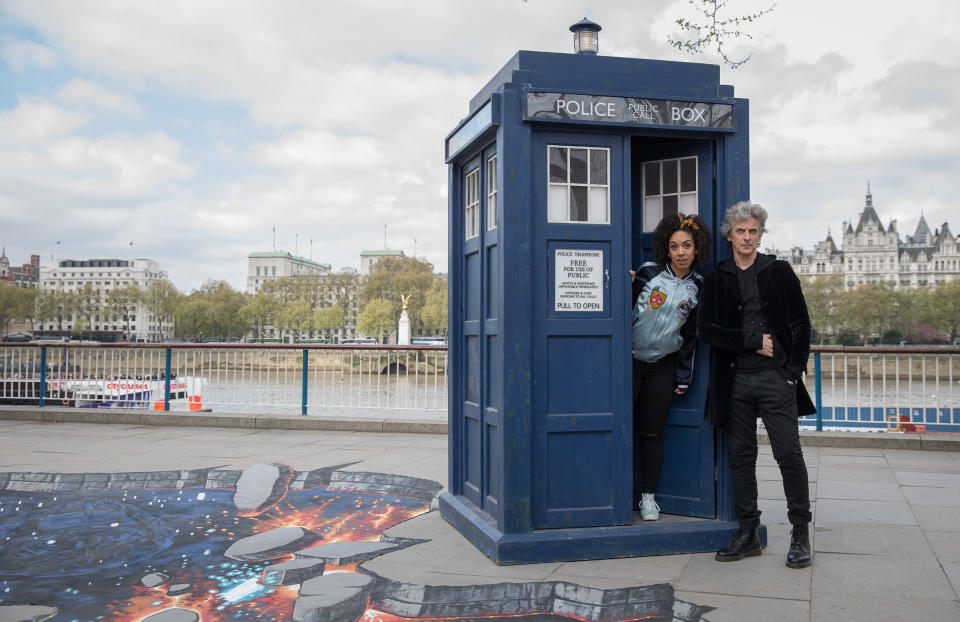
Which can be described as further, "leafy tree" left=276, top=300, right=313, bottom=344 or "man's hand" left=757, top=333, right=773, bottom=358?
"leafy tree" left=276, top=300, right=313, bottom=344

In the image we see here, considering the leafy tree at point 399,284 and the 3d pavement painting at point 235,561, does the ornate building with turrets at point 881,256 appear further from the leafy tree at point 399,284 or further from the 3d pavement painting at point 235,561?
the 3d pavement painting at point 235,561

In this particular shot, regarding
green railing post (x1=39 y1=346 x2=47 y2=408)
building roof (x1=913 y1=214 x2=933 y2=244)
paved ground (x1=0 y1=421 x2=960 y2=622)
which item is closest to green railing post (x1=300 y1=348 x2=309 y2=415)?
paved ground (x1=0 y1=421 x2=960 y2=622)

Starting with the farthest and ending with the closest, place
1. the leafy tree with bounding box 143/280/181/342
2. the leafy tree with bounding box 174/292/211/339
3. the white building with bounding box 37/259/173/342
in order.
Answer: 1. the white building with bounding box 37/259/173/342
2. the leafy tree with bounding box 143/280/181/342
3. the leafy tree with bounding box 174/292/211/339

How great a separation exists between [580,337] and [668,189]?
1172 mm

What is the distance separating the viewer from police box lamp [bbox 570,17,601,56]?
14.8 ft

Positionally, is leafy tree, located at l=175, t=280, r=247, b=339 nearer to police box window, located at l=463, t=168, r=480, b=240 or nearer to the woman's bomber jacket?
police box window, located at l=463, t=168, r=480, b=240

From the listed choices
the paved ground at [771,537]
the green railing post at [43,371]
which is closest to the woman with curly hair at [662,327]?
the paved ground at [771,537]

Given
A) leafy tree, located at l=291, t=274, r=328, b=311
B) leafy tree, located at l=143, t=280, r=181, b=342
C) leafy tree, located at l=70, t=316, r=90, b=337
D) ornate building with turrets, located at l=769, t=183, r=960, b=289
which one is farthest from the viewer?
ornate building with turrets, located at l=769, t=183, r=960, b=289

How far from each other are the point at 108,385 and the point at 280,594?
10936 millimetres

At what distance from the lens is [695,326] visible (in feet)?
14.5

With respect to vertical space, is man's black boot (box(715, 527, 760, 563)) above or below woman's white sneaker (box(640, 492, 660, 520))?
below

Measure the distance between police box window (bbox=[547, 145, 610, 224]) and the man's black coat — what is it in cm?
73

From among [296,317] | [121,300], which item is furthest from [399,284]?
[121,300]

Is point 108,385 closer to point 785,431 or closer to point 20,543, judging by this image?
point 20,543
